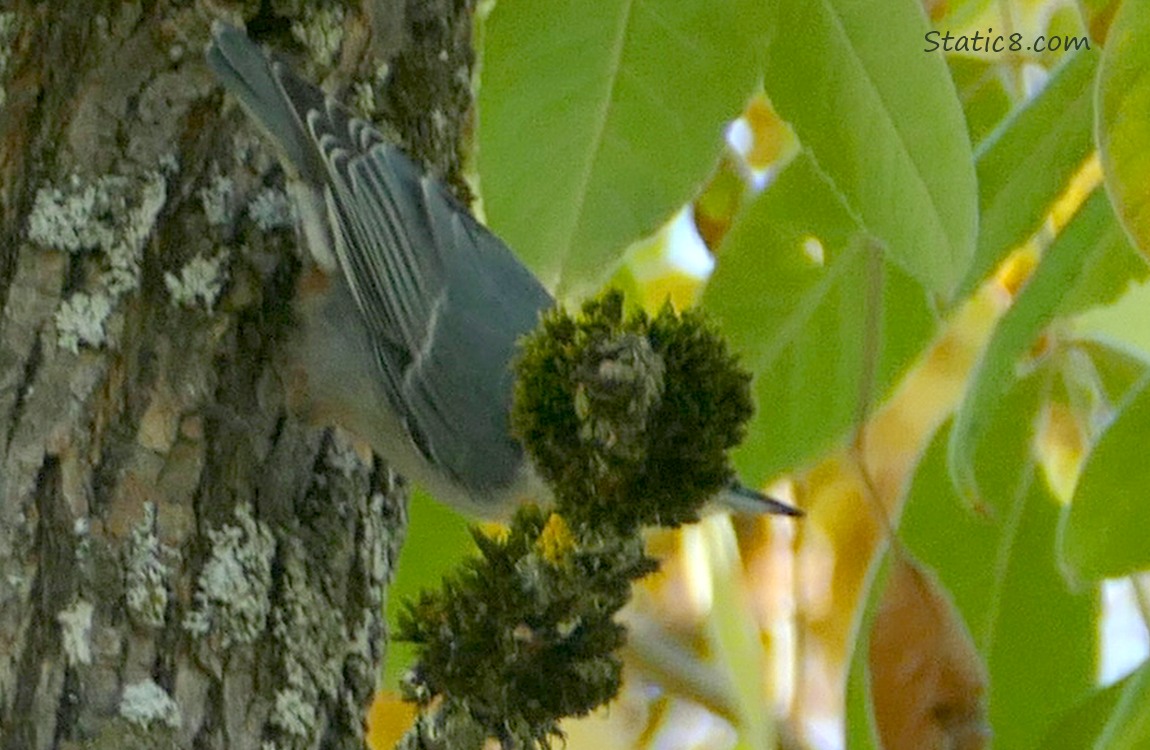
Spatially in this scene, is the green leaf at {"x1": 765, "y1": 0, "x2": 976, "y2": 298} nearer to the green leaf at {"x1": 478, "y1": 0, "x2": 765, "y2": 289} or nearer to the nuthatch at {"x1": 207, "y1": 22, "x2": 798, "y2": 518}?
the green leaf at {"x1": 478, "y1": 0, "x2": 765, "y2": 289}

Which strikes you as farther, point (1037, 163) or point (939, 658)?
point (1037, 163)

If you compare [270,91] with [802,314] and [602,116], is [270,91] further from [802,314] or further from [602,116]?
[802,314]

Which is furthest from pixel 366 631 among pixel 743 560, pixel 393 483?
pixel 743 560

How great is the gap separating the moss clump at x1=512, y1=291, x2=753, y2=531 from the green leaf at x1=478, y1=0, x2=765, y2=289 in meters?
0.16

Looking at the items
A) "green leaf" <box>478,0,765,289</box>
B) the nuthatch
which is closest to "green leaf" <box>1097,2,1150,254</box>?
"green leaf" <box>478,0,765,289</box>

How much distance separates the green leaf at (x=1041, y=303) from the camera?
3.39 ft

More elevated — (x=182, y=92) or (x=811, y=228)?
(x=182, y=92)

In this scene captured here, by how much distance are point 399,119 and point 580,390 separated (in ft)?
2.23

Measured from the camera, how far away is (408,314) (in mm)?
1578

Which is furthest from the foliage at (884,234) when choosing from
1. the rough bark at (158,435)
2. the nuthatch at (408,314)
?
the rough bark at (158,435)

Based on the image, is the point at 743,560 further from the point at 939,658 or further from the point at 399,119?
the point at 939,658

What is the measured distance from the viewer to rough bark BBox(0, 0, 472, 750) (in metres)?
1.06

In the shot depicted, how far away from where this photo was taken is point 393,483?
1.40 metres

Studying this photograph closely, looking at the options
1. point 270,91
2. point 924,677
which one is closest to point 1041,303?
point 924,677
